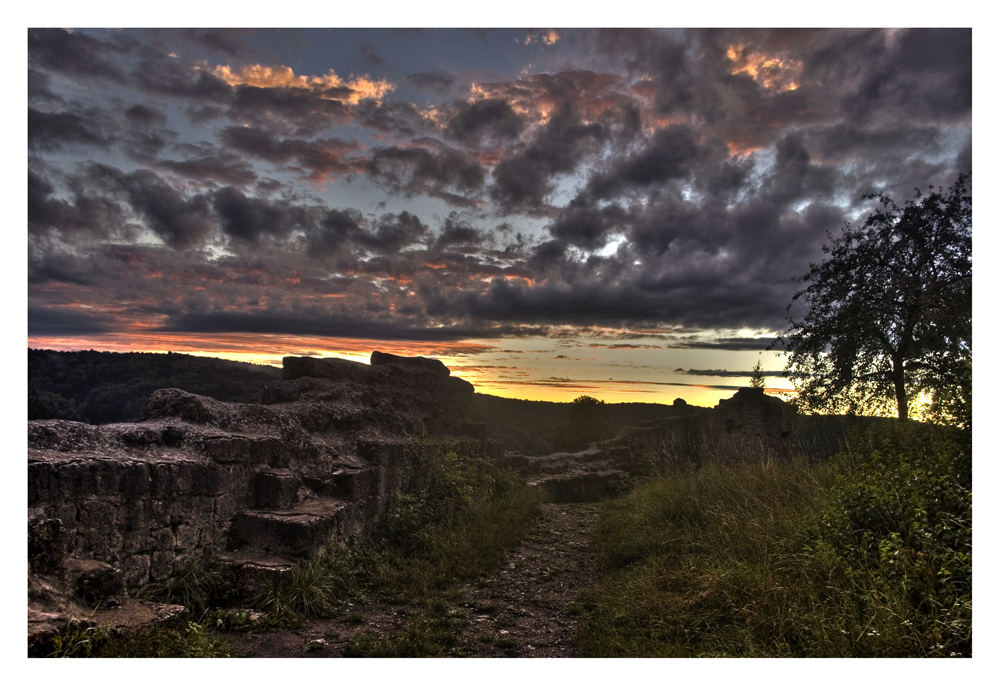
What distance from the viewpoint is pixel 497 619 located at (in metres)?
5.09

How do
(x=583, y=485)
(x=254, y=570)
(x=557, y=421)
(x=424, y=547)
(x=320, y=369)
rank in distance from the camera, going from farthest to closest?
(x=557, y=421) → (x=583, y=485) → (x=320, y=369) → (x=424, y=547) → (x=254, y=570)

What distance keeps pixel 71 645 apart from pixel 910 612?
5928 millimetres

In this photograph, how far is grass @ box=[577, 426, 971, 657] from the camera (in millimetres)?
3863

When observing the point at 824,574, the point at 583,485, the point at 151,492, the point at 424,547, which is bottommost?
the point at 583,485

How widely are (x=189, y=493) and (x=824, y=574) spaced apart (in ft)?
18.8

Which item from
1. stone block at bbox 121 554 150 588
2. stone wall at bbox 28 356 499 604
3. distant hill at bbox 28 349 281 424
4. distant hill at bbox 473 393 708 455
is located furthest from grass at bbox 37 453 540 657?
distant hill at bbox 473 393 708 455

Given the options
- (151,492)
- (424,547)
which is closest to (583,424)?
(424,547)

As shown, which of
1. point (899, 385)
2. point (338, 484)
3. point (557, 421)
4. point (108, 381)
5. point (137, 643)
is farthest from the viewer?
point (557, 421)

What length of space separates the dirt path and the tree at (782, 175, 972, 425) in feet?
13.6

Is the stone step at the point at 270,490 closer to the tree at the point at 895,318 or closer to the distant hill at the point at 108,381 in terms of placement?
the distant hill at the point at 108,381

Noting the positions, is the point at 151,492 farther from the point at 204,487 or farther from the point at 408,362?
the point at 408,362

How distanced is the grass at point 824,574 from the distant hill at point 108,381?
5208mm

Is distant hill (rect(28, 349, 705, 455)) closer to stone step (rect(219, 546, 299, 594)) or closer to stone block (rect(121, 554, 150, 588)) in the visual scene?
stone block (rect(121, 554, 150, 588))

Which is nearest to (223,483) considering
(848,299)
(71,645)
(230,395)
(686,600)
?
(71,645)
